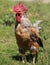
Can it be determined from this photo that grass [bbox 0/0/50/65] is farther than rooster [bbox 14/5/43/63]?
Yes

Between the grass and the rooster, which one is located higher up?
the rooster

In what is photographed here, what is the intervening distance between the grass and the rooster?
0.22m

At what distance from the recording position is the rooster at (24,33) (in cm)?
669

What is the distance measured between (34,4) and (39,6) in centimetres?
28

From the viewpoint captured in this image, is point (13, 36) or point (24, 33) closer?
point (24, 33)

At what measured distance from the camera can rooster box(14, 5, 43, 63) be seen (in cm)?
669

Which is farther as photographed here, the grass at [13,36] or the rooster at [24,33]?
the grass at [13,36]

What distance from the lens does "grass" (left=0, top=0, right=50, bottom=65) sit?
281 inches

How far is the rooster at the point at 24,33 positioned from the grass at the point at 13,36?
0.22 metres

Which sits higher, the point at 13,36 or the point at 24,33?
the point at 24,33

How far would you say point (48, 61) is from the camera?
22.1 feet

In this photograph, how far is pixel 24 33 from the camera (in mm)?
6699

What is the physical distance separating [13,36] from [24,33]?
99.1 inches

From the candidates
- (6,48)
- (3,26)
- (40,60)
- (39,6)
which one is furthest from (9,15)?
(40,60)
